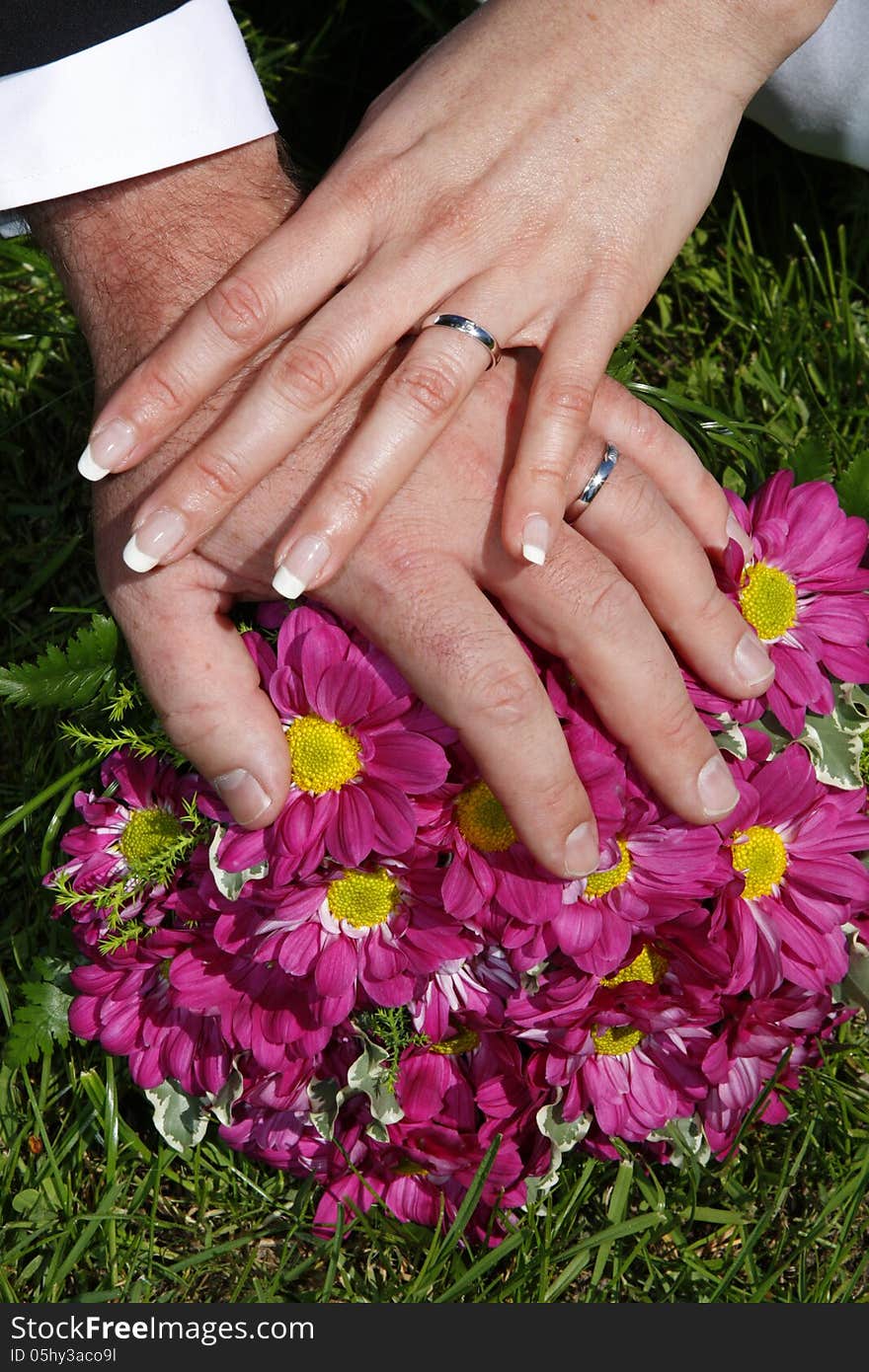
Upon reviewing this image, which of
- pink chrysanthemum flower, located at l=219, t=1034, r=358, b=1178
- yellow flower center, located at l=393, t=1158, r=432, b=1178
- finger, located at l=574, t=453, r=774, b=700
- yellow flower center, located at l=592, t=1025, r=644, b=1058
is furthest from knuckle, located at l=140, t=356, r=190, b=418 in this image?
yellow flower center, located at l=393, t=1158, r=432, b=1178

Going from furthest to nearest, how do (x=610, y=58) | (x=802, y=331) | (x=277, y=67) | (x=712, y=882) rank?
(x=277, y=67)
(x=802, y=331)
(x=610, y=58)
(x=712, y=882)

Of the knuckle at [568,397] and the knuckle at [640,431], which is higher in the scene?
the knuckle at [568,397]

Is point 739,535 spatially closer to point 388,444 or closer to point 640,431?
point 640,431

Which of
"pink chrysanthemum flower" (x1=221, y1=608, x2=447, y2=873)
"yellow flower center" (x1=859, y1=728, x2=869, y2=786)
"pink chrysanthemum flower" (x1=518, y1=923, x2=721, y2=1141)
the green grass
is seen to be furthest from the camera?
the green grass

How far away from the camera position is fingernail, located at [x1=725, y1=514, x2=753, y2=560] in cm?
169

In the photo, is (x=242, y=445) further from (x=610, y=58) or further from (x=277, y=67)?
(x=277, y=67)

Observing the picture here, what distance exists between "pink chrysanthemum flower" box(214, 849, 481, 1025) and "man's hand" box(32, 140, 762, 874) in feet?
0.42

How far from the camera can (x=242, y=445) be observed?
1582mm

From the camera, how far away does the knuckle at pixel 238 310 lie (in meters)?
1.63

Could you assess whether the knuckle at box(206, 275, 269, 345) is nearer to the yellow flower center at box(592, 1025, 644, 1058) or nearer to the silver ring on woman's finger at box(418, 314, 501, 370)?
the silver ring on woman's finger at box(418, 314, 501, 370)

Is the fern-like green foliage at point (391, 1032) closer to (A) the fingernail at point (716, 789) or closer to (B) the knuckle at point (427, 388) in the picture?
(A) the fingernail at point (716, 789)

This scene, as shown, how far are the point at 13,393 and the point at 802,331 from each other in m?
1.77

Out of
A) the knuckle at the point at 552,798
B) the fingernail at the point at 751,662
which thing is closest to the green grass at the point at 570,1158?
the fingernail at the point at 751,662

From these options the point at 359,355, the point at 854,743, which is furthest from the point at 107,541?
the point at 854,743
